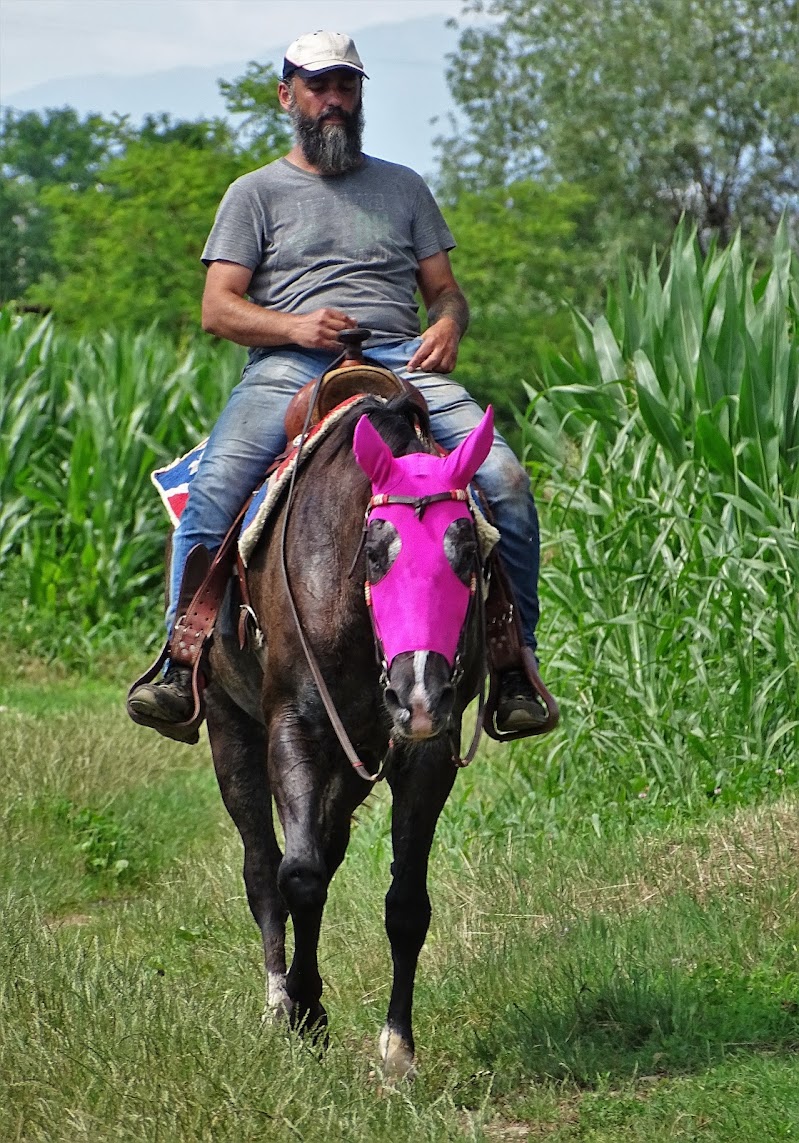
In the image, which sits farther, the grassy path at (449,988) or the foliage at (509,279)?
the foliage at (509,279)

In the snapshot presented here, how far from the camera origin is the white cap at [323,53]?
229 inches

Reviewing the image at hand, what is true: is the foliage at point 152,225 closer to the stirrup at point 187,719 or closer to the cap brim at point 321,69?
the cap brim at point 321,69

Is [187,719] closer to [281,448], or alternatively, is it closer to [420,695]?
[281,448]

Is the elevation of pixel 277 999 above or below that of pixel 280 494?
below

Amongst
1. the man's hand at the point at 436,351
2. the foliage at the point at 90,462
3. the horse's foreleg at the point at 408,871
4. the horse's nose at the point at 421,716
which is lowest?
the foliage at the point at 90,462

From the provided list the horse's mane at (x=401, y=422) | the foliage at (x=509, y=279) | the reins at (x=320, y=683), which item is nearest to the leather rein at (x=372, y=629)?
the reins at (x=320, y=683)

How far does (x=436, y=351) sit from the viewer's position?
18.2 ft

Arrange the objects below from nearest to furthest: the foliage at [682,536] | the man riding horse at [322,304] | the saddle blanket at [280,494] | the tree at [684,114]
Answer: the saddle blanket at [280,494] < the man riding horse at [322,304] < the foliage at [682,536] < the tree at [684,114]

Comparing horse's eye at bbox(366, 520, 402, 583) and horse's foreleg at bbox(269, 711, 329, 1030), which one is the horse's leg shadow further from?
horse's eye at bbox(366, 520, 402, 583)

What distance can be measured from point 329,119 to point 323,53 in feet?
0.73

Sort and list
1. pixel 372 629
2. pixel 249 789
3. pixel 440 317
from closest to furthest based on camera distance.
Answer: pixel 372 629 < pixel 440 317 < pixel 249 789

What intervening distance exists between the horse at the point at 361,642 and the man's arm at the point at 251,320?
467mm

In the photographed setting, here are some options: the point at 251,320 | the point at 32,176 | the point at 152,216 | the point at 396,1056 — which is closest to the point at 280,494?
the point at 251,320

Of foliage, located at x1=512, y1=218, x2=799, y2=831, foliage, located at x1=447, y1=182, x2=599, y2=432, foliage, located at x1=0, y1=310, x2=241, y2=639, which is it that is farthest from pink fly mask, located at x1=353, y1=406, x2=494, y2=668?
foliage, located at x1=447, y1=182, x2=599, y2=432
